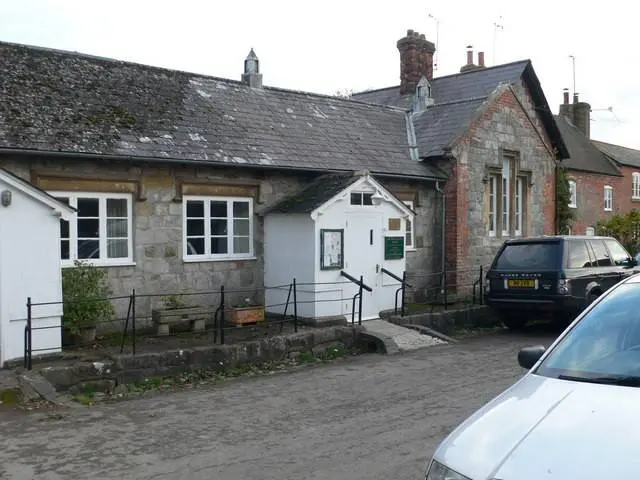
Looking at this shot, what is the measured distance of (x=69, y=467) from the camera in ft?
21.7

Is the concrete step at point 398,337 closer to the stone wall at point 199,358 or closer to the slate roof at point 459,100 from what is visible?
the stone wall at point 199,358

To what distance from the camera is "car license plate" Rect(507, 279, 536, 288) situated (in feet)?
48.1

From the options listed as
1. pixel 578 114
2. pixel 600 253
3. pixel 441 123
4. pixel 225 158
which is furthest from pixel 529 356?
pixel 578 114

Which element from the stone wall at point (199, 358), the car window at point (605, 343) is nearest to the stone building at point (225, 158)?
the stone wall at point (199, 358)

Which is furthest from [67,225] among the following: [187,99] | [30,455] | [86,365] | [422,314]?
[422,314]

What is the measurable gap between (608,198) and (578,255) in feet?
77.3

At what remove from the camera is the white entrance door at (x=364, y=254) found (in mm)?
14883

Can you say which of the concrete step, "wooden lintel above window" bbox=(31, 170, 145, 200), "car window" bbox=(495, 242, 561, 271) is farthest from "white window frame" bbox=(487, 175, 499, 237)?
"wooden lintel above window" bbox=(31, 170, 145, 200)

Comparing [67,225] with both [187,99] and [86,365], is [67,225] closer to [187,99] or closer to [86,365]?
[86,365]

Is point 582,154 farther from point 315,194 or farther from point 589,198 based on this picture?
point 315,194

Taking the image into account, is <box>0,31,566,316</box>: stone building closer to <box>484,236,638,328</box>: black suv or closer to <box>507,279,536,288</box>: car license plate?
<box>484,236,638,328</box>: black suv

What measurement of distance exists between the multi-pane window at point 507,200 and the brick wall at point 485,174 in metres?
0.22

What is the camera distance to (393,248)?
15984mm

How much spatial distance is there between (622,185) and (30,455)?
1460 inches
